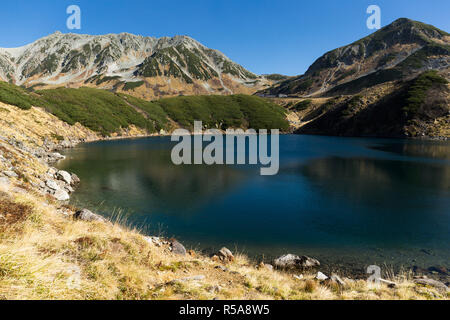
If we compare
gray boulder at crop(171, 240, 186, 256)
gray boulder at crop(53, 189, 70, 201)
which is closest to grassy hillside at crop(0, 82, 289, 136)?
gray boulder at crop(53, 189, 70, 201)

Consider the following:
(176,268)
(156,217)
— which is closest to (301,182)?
(156,217)

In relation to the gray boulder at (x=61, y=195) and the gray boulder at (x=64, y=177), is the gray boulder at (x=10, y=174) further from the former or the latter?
the gray boulder at (x=64, y=177)

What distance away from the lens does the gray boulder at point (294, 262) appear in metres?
14.3

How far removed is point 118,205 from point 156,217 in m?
→ 5.46

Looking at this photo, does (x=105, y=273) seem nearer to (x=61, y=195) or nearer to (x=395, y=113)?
(x=61, y=195)

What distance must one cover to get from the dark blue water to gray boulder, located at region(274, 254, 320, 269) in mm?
1575

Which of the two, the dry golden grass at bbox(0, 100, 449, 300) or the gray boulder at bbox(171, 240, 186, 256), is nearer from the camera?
the dry golden grass at bbox(0, 100, 449, 300)

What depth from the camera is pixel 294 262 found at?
14594 millimetres

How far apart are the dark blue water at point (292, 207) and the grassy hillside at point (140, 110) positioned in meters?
62.2

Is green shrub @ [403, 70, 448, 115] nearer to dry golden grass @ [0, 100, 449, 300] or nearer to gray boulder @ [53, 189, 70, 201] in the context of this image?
dry golden grass @ [0, 100, 449, 300]

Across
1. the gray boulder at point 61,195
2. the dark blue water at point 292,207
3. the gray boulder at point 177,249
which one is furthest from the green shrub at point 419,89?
the gray boulder at point 61,195

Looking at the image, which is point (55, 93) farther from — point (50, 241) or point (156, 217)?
point (50, 241)

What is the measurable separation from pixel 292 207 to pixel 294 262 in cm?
1223

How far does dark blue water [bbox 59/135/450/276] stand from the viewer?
691 inches
